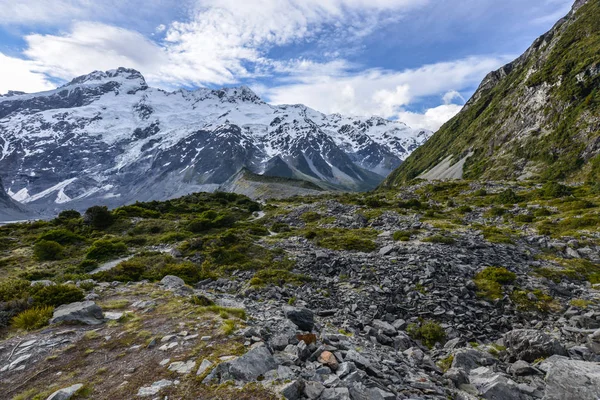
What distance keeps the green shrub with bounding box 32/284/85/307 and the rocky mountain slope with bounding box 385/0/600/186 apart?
73.6 metres

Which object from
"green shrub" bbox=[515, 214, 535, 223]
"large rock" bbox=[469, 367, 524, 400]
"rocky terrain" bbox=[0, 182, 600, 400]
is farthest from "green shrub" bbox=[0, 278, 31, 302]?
"green shrub" bbox=[515, 214, 535, 223]

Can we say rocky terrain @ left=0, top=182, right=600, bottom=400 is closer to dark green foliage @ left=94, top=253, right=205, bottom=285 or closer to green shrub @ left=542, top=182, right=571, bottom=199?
dark green foliage @ left=94, top=253, right=205, bottom=285

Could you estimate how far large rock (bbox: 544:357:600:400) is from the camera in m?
6.31

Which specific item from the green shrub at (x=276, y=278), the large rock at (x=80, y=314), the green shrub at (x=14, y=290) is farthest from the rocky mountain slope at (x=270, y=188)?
the large rock at (x=80, y=314)

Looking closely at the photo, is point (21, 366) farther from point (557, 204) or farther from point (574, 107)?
point (574, 107)

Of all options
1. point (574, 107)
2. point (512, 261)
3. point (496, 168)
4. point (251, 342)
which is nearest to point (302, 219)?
point (512, 261)

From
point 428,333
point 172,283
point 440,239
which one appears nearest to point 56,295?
point 172,283

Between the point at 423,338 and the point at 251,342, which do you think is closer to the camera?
the point at 251,342

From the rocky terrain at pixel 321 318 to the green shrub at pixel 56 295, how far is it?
0.07 m

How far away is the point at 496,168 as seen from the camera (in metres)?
82.2

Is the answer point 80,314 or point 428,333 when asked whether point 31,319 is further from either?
point 428,333

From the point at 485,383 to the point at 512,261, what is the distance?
13631 millimetres

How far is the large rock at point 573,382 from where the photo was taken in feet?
20.7

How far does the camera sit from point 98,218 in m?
39.3
